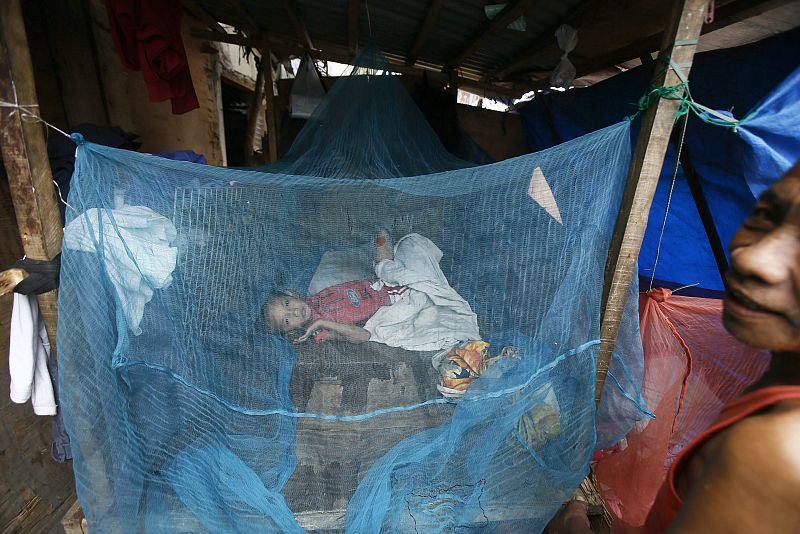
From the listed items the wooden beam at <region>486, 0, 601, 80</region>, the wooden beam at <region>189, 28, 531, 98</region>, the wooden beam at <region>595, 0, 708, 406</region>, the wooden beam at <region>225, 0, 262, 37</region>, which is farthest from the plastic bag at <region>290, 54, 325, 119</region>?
the wooden beam at <region>595, 0, 708, 406</region>

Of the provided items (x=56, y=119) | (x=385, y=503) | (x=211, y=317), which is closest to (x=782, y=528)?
(x=385, y=503)

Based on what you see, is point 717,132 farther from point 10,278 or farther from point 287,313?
point 10,278

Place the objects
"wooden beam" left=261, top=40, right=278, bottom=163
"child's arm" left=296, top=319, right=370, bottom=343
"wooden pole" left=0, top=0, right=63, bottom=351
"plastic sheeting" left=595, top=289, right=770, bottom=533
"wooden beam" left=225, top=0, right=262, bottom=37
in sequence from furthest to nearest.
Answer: "wooden beam" left=261, top=40, right=278, bottom=163 → "wooden beam" left=225, top=0, right=262, bottom=37 → "child's arm" left=296, top=319, right=370, bottom=343 → "plastic sheeting" left=595, top=289, right=770, bottom=533 → "wooden pole" left=0, top=0, right=63, bottom=351

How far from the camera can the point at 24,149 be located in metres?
1.03

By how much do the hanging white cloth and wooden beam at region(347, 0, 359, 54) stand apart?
204 cm

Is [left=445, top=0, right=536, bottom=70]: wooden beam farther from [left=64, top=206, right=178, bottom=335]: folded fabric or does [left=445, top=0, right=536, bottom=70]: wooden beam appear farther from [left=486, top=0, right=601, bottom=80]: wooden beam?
[left=64, top=206, right=178, bottom=335]: folded fabric

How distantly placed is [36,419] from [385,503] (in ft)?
5.78

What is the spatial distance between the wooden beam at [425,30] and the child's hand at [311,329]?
5.88ft

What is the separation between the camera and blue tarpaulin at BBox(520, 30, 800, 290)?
1.09 meters

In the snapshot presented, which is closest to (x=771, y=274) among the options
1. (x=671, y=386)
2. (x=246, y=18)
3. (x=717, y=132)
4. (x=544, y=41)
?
(x=671, y=386)

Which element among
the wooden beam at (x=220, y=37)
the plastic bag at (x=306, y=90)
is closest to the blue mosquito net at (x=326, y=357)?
the plastic bag at (x=306, y=90)

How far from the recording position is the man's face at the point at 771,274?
42 centimetres

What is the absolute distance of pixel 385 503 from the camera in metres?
1.16

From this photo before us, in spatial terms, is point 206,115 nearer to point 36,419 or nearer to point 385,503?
point 36,419
